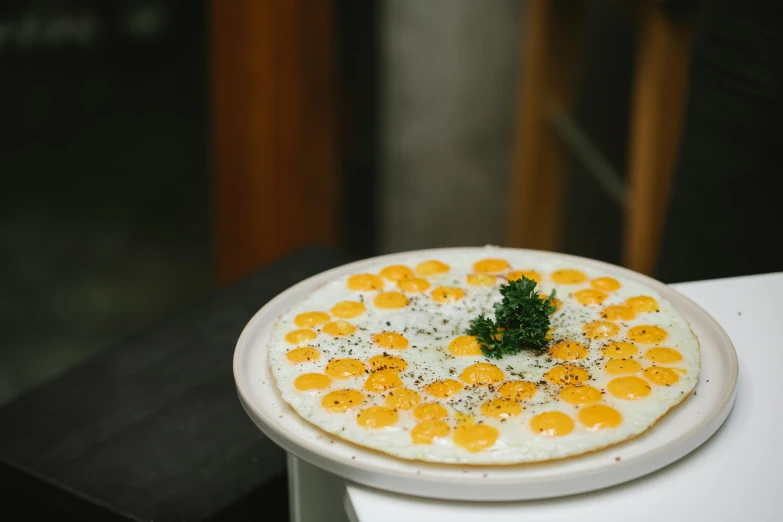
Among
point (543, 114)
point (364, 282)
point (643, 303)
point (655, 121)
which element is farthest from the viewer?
point (543, 114)

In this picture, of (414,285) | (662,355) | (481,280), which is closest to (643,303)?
(662,355)

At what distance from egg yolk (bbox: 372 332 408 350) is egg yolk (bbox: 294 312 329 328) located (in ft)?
0.31

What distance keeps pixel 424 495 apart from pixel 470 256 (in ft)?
2.00

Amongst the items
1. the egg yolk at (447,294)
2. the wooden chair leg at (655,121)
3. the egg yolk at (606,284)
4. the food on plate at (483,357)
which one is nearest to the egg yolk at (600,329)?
the food on plate at (483,357)

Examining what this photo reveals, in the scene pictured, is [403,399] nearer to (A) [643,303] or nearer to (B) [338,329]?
(B) [338,329]

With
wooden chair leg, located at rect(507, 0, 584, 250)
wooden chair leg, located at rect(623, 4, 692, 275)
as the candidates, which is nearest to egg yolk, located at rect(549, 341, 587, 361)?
wooden chair leg, located at rect(623, 4, 692, 275)

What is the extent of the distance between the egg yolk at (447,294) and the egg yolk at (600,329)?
0.22 metres

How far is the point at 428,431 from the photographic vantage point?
1.03 metres

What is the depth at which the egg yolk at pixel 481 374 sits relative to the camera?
45.4 inches

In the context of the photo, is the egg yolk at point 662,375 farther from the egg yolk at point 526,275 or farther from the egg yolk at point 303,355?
the egg yolk at point 303,355

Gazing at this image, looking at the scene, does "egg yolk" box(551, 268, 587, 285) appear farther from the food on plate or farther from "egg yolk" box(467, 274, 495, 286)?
"egg yolk" box(467, 274, 495, 286)

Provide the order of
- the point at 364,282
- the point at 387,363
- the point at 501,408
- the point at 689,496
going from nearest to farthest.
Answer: the point at 689,496 < the point at 501,408 < the point at 387,363 < the point at 364,282

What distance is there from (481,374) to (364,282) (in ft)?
1.08

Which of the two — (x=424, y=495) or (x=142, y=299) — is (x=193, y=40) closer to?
(x=142, y=299)
